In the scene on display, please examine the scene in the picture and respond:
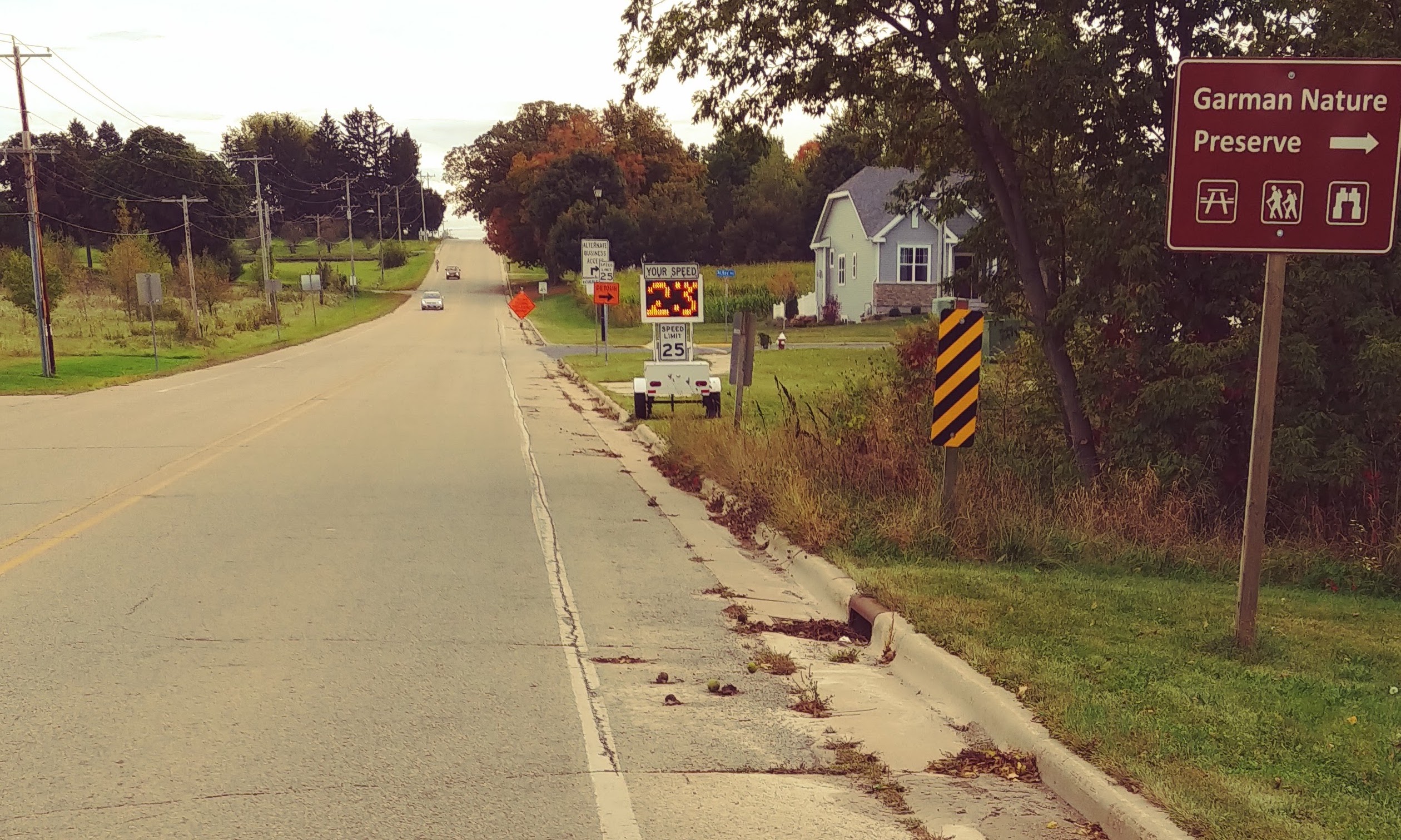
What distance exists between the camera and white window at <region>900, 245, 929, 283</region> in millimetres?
51719

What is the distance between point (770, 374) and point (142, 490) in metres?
18.9

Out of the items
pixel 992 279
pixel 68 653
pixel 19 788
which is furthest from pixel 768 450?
pixel 19 788

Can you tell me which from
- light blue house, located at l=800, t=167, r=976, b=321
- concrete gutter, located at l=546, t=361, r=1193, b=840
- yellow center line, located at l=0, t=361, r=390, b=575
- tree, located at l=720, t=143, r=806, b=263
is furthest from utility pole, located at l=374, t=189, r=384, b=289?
concrete gutter, located at l=546, t=361, r=1193, b=840

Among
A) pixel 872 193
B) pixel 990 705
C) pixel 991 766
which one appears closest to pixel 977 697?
pixel 990 705

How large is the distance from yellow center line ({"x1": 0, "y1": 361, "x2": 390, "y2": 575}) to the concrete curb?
5784 millimetres

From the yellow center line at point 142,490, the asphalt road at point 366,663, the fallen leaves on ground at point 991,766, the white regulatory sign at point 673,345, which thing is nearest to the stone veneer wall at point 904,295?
the white regulatory sign at point 673,345

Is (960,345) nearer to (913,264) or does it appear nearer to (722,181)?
(913,264)

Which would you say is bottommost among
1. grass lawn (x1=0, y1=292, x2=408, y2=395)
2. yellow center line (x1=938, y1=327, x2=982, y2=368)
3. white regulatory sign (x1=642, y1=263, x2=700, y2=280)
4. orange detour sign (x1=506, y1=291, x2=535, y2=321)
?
grass lawn (x1=0, y1=292, x2=408, y2=395)

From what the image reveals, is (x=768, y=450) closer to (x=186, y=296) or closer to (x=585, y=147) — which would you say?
(x=186, y=296)

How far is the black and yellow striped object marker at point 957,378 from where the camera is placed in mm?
9320

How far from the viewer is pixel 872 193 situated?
53312 mm

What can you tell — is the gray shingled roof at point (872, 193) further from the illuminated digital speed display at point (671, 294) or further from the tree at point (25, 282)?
the illuminated digital speed display at point (671, 294)

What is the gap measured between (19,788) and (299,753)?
1.03 metres

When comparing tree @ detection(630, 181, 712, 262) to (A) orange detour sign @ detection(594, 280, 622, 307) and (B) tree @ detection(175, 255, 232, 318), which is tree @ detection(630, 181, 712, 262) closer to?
(B) tree @ detection(175, 255, 232, 318)
